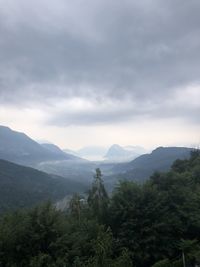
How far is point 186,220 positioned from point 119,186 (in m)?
8.57

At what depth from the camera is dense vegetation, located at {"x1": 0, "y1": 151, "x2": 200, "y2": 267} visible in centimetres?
3809

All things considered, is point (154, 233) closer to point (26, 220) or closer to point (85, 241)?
point (85, 241)

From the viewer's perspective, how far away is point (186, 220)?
48.2 m

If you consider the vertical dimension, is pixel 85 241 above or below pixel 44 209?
below

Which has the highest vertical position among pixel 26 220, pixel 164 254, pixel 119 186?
pixel 119 186

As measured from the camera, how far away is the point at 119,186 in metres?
49.9

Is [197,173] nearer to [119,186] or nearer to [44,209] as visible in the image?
[119,186]

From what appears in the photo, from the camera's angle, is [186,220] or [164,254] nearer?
[164,254]

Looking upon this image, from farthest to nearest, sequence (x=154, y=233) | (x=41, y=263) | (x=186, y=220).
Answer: (x=186, y=220) < (x=154, y=233) < (x=41, y=263)

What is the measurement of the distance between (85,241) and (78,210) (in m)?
21.1

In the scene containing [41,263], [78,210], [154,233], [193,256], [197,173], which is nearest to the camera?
[41,263]

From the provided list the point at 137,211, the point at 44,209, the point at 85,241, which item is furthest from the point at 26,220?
the point at 137,211

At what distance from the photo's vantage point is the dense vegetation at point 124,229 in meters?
38.1

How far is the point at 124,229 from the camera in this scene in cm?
4581
